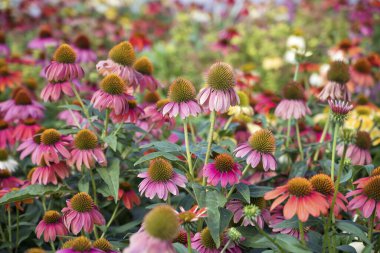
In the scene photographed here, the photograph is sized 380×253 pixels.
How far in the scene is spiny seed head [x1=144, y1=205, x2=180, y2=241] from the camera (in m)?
1.37

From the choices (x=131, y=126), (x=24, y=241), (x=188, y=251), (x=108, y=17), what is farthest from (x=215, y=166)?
(x=108, y=17)

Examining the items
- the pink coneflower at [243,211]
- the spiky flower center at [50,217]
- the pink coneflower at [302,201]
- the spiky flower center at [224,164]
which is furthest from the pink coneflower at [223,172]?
the spiky flower center at [50,217]

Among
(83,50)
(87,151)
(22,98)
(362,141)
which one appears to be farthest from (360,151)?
(83,50)

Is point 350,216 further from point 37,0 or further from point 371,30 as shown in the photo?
point 37,0

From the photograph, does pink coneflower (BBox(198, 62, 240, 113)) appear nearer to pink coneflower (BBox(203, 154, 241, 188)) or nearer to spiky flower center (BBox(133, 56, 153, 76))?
pink coneflower (BBox(203, 154, 241, 188))

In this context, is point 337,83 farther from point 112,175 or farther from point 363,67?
point 112,175

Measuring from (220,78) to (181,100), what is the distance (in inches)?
6.5

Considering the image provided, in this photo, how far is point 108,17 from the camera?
20.8 ft

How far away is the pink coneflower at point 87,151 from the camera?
6.65 feet

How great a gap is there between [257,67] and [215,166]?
3562 mm

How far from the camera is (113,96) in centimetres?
211

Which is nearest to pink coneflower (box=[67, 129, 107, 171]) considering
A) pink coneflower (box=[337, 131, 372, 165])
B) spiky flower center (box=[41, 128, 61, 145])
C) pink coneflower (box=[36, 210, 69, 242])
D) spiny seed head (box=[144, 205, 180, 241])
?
spiky flower center (box=[41, 128, 61, 145])

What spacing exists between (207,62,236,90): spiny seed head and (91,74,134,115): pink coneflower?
381 mm

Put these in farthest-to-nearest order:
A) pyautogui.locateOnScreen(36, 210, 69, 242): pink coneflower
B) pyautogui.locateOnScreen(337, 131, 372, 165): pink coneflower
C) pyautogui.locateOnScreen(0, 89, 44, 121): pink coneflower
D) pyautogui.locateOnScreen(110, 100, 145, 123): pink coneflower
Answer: pyautogui.locateOnScreen(0, 89, 44, 121): pink coneflower < pyautogui.locateOnScreen(337, 131, 372, 165): pink coneflower < pyautogui.locateOnScreen(110, 100, 145, 123): pink coneflower < pyautogui.locateOnScreen(36, 210, 69, 242): pink coneflower
